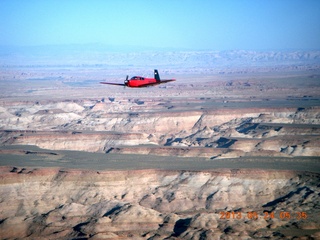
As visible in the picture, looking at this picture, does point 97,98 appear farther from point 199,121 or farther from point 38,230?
point 38,230

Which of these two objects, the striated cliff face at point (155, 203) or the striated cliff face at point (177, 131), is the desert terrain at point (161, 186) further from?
the striated cliff face at point (177, 131)

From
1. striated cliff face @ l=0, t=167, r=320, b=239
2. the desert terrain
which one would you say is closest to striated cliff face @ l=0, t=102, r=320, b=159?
the desert terrain

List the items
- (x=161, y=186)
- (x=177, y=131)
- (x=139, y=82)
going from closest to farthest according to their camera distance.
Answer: (x=139, y=82) < (x=161, y=186) < (x=177, y=131)

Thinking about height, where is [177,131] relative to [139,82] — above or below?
below

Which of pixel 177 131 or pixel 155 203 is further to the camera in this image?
pixel 177 131

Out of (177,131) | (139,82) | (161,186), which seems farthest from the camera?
(177,131)

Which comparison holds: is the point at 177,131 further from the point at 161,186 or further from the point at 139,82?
the point at 139,82

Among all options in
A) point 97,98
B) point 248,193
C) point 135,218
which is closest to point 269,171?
point 248,193

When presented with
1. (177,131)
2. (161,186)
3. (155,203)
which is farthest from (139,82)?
(177,131)

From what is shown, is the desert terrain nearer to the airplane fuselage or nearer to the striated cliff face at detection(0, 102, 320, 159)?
the striated cliff face at detection(0, 102, 320, 159)
